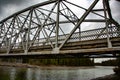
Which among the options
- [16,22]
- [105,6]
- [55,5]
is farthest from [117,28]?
[16,22]

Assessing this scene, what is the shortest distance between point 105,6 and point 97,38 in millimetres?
3348

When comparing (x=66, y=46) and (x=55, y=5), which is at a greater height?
(x=55, y=5)

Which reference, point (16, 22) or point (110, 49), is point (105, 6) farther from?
point (16, 22)

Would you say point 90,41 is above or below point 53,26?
below

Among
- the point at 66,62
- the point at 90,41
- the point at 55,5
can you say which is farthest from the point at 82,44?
the point at 66,62

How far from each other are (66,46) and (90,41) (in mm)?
3655

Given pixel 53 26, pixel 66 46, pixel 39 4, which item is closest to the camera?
pixel 66 46

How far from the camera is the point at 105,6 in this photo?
19.0 metres

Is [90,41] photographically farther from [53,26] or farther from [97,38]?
[53,26]

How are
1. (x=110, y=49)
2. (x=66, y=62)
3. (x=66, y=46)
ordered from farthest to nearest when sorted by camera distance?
(x=66, y=62)
(x=66, y=46)
(x=110, y=49)

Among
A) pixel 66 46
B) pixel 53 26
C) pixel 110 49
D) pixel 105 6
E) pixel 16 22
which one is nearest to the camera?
pixel 110 49

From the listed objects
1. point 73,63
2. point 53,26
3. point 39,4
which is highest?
point 39,4

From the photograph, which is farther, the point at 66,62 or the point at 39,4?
the point at 66,62

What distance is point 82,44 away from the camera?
21375mm
